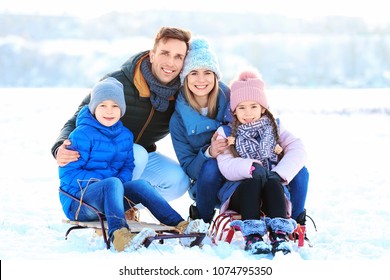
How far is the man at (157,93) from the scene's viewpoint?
3.46m

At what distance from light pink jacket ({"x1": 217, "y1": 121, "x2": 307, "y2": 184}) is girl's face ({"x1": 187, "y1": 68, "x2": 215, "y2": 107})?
15.9 inches

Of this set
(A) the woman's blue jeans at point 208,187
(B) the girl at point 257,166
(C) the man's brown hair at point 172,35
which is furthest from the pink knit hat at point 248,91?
(C) the man's brown hair at point 172,35

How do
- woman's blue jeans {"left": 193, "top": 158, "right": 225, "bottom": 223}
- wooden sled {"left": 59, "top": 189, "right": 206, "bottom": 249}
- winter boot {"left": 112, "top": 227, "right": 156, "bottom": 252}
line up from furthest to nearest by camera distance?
woman's blue jeans {"left": 193, "top": 158, "right": 225, "bottom": 223} < wooden sled {"left": 59, "top": 189, "right": 206, "bottom": 249} < winter boot {"left": 112, "top": 227, "right": 156, "bottom": 252}

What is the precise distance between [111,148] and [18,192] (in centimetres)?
219

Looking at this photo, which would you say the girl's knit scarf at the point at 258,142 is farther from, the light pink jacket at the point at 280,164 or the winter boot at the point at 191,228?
the winter boot at the point at 191,228

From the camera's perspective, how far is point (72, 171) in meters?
3.03

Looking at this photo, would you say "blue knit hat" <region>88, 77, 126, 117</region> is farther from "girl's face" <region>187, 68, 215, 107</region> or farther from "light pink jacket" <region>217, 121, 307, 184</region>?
"light pink jacket" <region>217, 121, 307, 184</region>

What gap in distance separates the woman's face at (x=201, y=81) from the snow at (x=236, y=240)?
872 millimetres

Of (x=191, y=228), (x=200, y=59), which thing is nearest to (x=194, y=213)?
(x=191, y=228)

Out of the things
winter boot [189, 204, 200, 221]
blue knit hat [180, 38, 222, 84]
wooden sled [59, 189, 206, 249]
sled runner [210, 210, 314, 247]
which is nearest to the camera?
wooden sled [59, 189, 206, 249]

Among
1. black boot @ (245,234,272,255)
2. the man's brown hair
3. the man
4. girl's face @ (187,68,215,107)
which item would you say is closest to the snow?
black boot @ (245,234,272,255)

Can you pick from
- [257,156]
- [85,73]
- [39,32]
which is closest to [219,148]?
[257,156]

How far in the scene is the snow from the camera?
2547mm

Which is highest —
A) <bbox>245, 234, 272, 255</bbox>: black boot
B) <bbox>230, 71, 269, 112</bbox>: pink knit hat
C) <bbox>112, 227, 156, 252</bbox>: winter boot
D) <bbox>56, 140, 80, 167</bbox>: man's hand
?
<bbox>230, 71, 269, 112</bbox>: pink knit hat
